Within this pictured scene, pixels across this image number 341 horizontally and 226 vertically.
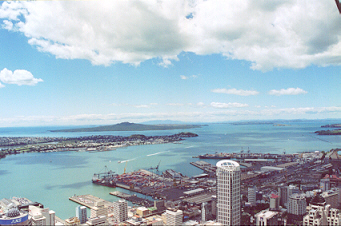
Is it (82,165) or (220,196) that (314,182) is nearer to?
(220,196)

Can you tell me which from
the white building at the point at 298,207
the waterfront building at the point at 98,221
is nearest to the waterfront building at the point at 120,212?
the waterfront building at the point at 98,221

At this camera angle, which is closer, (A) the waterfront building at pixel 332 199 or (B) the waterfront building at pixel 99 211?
(B) the waterfront building at pixel 99 211

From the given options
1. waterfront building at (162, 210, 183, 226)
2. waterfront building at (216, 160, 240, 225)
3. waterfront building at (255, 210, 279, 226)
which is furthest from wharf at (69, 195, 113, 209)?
waterfront building at (255, 210, 279, 226)

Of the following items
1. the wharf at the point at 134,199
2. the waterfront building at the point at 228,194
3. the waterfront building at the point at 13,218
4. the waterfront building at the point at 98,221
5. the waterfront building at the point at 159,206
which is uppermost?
the waterfront building at the point at 228,194

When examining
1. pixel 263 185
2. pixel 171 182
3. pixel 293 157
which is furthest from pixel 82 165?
pixel 293 157

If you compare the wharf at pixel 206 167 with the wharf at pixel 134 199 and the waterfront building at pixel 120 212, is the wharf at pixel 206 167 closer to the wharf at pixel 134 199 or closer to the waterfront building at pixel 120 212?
the wharf at pixel 134 199

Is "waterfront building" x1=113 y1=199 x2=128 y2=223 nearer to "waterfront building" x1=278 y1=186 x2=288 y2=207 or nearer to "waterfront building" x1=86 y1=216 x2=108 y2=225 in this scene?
"waterfront building" x1=86 y1=216 x2=108 y2=225

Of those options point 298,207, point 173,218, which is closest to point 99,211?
point 173,218

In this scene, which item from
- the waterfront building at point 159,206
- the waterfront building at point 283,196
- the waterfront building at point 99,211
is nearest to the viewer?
the waterfront building at point 99,211
